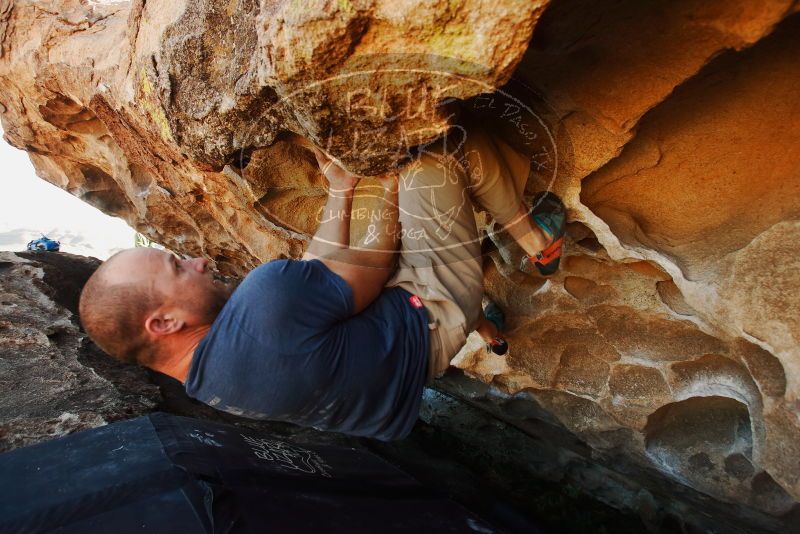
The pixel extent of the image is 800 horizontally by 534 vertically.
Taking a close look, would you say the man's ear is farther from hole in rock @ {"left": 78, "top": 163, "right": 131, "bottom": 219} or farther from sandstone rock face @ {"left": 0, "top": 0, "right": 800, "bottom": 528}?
hole in rock @ {"left": 78, "top": 163, "right": 131, "bottom": 219}

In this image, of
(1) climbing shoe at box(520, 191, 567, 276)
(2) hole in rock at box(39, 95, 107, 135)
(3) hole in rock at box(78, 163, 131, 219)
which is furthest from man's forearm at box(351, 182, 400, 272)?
(3) hole in rock at box(78, 163, 131, 219)

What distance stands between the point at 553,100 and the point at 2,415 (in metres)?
2.37

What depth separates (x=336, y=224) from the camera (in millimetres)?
1288

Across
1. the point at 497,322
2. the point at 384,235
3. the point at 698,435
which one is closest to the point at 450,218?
the point at 384,235

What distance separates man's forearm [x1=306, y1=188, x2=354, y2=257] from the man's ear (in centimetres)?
37

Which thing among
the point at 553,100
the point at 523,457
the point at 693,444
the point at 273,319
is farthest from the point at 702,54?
the point at 523,457

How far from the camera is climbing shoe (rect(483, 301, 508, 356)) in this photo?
2041mm

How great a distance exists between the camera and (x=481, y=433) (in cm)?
319

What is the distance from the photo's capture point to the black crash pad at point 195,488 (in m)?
1.42

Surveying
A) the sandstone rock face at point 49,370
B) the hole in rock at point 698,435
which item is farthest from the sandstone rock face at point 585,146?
the sandstone rock face at point 49,370

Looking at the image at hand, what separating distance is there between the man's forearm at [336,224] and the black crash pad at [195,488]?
2.85ft

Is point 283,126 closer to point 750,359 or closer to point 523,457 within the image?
point 750,359

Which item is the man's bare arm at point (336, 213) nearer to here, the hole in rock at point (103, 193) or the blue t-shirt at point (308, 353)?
the blue t-shirt at point (308, 353)

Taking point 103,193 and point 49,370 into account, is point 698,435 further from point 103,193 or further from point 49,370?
point 103,193
